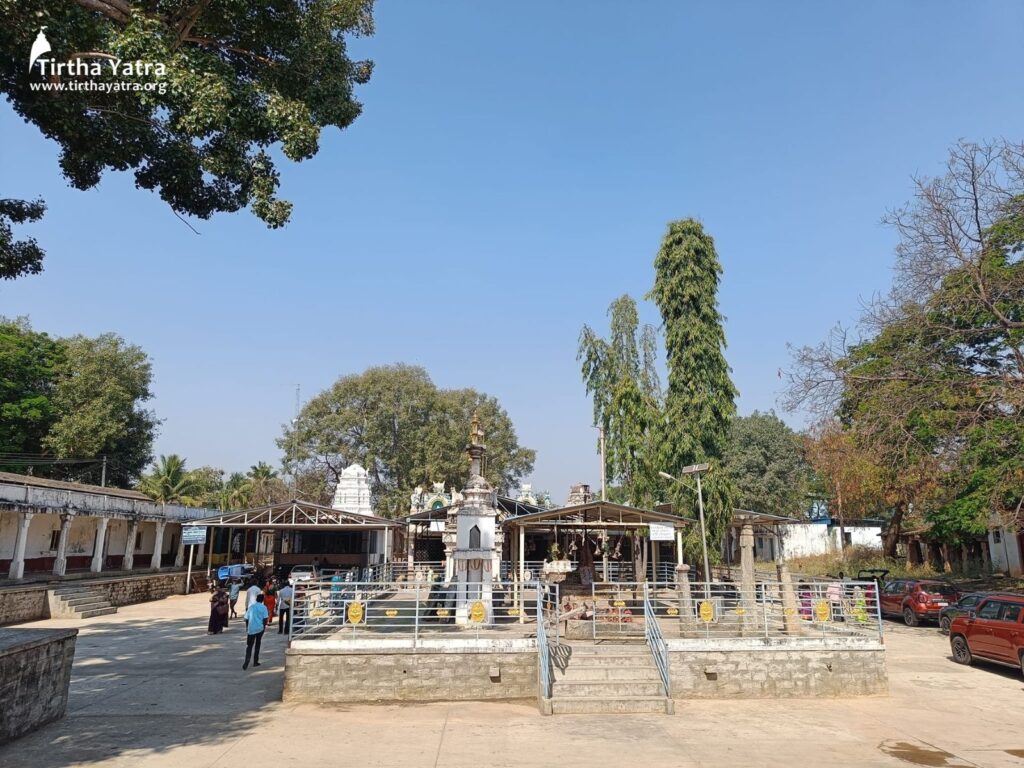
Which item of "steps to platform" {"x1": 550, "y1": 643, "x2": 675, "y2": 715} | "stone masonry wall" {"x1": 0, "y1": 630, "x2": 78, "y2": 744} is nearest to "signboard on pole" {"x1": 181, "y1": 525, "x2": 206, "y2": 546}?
"stone masonry wall" {"x1": 0, "y1": 630, "x2": 78, "y2": 744}

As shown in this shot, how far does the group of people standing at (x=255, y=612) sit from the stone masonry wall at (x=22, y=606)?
19.4ft

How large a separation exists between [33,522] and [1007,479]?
3587 centimetres

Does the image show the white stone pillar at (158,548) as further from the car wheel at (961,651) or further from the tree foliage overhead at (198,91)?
the car wheel at (961,651)

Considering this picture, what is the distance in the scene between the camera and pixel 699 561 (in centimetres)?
2648

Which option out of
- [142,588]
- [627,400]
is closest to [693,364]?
[627,400]

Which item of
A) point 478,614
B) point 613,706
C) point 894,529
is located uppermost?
point 894,529

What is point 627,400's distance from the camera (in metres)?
31.4

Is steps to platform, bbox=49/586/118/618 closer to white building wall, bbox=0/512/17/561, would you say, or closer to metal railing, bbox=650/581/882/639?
white building wall, bbox=0/512/17/561

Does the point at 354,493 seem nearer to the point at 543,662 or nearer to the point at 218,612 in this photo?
the point at 218,612

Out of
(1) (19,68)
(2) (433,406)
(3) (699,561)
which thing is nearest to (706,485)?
(3) (699,561)

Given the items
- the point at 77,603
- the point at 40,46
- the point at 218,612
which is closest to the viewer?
the point at 40,46

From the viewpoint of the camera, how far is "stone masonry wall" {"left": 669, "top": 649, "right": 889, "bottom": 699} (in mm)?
11922

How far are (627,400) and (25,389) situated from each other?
36635 mm

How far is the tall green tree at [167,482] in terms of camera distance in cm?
4516
